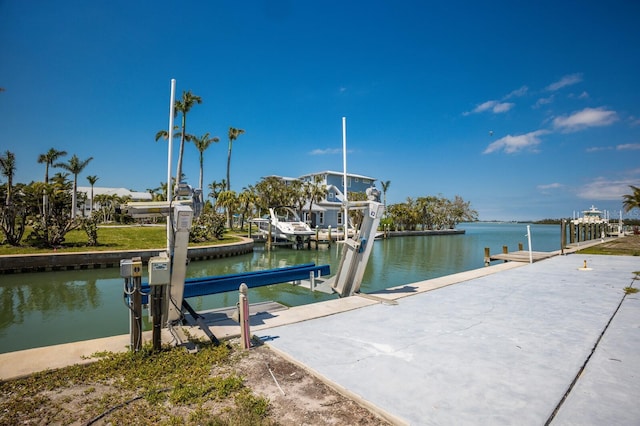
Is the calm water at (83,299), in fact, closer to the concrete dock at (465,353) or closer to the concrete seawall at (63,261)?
the concrete seawall at (63,261)

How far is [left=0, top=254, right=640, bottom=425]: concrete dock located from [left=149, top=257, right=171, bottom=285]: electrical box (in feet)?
3.60

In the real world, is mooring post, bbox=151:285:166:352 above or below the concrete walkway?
above

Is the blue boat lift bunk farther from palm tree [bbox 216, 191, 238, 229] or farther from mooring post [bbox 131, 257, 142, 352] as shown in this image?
palm tree [bbox 216, 191, 238, 229]

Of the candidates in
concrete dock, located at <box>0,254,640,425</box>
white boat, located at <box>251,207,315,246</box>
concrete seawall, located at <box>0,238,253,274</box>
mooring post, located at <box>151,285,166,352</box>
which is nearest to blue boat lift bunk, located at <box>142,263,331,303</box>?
concrete dock, located at <box>0,254,640,425</box>

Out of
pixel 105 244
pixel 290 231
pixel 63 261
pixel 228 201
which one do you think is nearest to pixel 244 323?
pixel 63 261

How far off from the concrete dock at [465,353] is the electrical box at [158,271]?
1.10m

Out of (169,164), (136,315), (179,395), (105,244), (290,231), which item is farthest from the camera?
(290,231)

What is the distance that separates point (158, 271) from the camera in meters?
4.67

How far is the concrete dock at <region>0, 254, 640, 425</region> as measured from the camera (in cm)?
331

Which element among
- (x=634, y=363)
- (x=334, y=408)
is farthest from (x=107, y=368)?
(x=634, y=363)

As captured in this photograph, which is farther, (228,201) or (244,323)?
(228,201)

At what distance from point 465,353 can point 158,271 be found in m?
4.46

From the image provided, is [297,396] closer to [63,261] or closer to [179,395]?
[179,395]

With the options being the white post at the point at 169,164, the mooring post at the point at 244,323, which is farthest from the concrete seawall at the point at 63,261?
the mooring post at the point at 244,323
